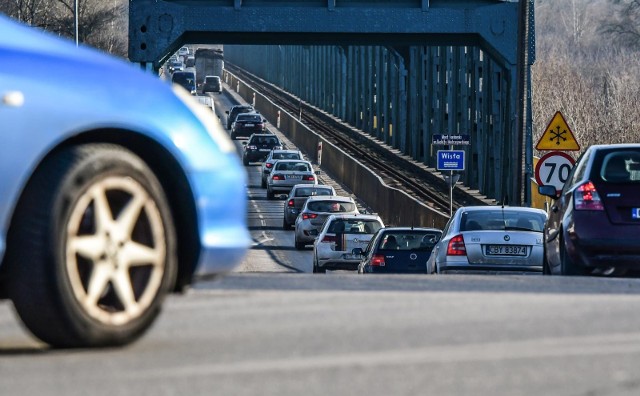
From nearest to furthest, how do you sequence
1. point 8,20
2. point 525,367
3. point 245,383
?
point 245,383 → point 525,367 → point 8,20

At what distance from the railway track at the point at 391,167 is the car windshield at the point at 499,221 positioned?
34.1 metres

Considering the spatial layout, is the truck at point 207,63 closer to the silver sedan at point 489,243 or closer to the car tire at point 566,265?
the silver sedan at point 489,243

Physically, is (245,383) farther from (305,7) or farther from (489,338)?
(305,7)

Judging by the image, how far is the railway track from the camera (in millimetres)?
60381

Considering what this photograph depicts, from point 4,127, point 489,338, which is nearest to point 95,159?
point 4,127

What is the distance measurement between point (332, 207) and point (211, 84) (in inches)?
3988

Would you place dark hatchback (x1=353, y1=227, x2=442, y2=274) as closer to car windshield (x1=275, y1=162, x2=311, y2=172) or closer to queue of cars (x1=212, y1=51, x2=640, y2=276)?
queue of cars (x1=212, y1=51, x2=640, y2=276)

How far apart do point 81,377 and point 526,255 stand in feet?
50.7

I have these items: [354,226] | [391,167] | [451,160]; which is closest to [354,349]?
[354,226]

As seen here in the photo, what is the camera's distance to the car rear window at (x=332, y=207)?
147ft

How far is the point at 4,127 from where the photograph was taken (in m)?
5.59

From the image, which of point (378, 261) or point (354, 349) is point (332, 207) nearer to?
point (378, 261)

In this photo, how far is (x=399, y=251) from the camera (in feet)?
85.8

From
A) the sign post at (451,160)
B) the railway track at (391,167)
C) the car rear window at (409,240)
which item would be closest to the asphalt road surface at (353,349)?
the car rear window at (409,240)
